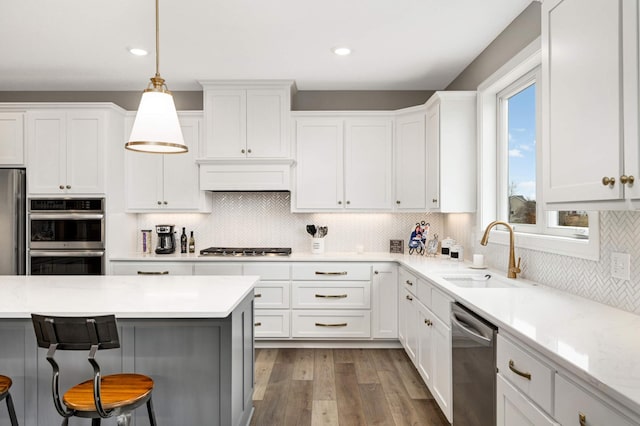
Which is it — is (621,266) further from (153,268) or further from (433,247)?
(153,268)

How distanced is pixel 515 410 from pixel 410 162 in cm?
275

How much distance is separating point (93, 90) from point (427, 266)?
3.90 m

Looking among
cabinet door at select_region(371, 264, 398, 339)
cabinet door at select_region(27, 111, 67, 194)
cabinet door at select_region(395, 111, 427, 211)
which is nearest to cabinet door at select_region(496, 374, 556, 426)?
cabinet door at select_region(371, 264, 398, 339)

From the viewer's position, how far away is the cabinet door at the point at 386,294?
3.86 metres

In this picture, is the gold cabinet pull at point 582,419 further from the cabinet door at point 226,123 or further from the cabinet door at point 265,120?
the cabinet door at point 226,123

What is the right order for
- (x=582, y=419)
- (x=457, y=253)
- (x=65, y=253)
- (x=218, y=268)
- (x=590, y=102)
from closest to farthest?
(x=582, y=419) < (x=590, y=102) < (x=457, y=253) < (x=65, y=253) < (x=218, y=268)

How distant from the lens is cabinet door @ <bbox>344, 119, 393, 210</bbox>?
13.5ft

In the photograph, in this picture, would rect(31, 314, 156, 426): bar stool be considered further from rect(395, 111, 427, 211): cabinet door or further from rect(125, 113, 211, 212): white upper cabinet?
rect(395, 111, 427, 211): cabinet door

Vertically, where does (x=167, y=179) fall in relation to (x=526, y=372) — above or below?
above

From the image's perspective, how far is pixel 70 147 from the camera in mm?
3850

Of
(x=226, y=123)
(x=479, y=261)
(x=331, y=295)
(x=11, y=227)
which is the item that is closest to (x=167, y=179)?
(x=226, y=123)

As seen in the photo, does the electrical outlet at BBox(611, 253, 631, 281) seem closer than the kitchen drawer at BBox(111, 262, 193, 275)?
Yes

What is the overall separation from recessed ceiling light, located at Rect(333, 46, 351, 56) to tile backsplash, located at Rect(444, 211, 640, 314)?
201cm

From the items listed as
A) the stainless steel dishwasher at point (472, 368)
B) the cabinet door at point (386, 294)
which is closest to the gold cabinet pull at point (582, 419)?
the stainless steel dishwasher at point (472, 368)
